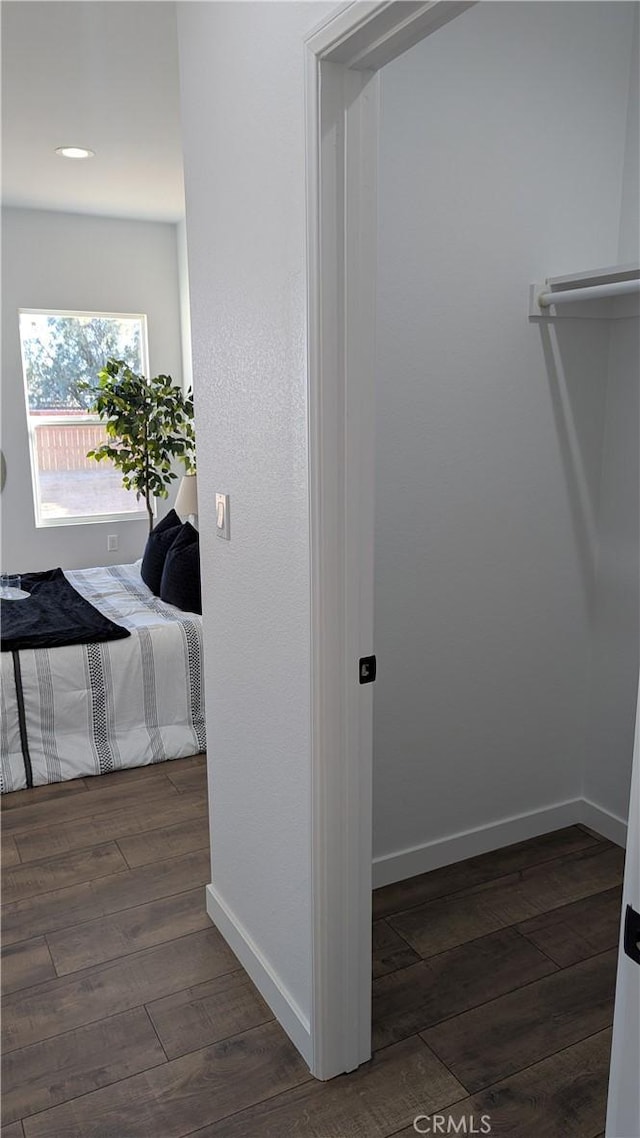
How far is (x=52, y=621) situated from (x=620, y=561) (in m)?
2.34

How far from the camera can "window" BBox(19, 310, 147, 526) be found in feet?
19.1

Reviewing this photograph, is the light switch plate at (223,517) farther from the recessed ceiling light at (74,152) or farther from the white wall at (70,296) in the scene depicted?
the white wall at (70,296)

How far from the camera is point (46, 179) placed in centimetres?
478

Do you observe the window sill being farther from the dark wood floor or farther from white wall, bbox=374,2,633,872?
white wall, bbox=374,2,633,872

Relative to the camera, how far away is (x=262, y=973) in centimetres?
210

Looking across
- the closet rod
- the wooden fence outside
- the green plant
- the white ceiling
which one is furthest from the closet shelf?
the wooden fence outside

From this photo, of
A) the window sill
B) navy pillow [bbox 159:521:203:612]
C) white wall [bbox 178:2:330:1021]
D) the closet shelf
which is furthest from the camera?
the window sill

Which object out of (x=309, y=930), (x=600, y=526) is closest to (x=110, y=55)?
(x=600, y=526)

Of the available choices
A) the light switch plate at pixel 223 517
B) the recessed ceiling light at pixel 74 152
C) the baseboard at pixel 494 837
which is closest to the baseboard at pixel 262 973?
the baseboard at pixel 494 837

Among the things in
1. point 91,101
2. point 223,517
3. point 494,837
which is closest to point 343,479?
point 223,517

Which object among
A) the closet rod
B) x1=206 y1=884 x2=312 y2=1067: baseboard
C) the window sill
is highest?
the closet rod

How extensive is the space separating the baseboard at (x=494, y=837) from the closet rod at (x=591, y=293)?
1628 mm

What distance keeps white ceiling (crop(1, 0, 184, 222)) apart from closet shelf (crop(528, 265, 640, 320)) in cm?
154

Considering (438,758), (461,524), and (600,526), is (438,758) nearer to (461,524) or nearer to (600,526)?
(461,524)
